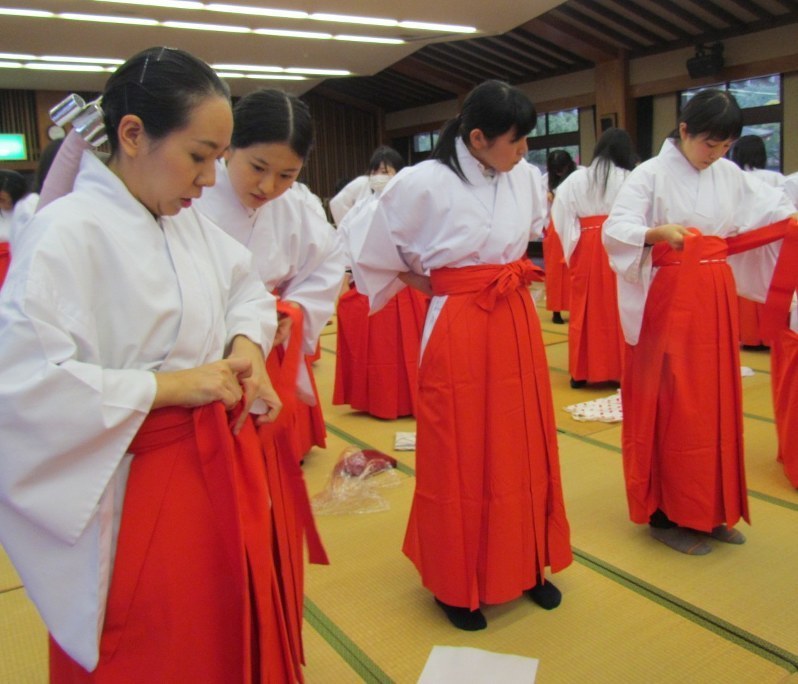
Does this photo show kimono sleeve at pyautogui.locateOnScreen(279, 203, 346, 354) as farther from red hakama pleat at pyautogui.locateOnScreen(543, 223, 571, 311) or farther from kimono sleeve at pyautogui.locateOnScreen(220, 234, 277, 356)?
red hakama pleat at pyautogui.locateOnScreen(543, 223, 571, 311)

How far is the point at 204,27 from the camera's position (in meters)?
9.44

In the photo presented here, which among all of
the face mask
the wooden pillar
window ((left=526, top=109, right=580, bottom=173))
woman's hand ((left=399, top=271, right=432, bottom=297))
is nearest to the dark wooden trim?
the wooden pillar

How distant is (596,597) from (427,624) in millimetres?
549

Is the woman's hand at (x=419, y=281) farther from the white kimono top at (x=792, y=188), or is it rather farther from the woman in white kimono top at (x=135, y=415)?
the white kimono top at (x=792, y=188)

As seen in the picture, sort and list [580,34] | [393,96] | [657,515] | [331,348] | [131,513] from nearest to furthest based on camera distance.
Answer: [131,513]
[657,515]
[331,348]
[580,34]
[393,96]

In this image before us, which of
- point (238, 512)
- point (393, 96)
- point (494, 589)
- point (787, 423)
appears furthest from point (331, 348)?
point (393, 96)

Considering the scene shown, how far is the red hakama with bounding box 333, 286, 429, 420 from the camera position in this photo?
4410 mm

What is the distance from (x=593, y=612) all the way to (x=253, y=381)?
1.46 m

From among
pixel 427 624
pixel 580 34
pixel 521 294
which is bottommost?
pixel 427 624

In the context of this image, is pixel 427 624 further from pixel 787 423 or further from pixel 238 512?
pixel 787 423

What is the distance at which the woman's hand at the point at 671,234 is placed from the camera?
246cm

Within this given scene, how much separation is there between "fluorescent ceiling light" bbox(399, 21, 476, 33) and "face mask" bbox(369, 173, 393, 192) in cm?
521

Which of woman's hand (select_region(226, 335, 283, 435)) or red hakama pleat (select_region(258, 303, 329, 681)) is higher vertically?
woman's hand (select_region(226, 335, 283, 435))

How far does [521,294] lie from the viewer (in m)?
2.28
